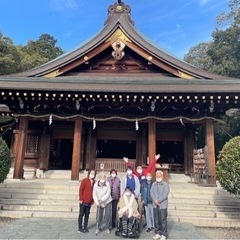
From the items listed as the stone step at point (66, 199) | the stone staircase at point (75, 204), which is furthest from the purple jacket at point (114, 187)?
the stone step at point (66, 199)

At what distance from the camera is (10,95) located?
33.4 ft

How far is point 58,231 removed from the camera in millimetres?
5758

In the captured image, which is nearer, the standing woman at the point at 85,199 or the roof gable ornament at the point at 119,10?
the standing woman at the point at 85,199

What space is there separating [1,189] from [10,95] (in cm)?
376

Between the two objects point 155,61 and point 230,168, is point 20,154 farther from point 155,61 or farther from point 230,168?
point 230,168

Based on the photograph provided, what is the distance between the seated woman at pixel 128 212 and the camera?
544 cm

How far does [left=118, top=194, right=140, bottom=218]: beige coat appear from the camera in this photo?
5.43 meters

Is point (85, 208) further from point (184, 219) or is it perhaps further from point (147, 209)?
point (184, 219)

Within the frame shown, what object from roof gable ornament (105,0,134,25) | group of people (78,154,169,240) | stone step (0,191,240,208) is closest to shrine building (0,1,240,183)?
stone step (0,191,240,208)

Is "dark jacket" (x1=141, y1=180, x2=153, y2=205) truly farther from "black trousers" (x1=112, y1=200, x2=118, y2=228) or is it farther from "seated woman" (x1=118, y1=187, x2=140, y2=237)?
"black trousers" (x1=112, y1=200, x2=118, y2=228)

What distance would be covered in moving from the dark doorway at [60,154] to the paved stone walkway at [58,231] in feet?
23.4

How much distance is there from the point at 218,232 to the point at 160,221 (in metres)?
2.02

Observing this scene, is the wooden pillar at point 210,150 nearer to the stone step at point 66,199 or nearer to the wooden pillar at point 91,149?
the stone step at point 66,199

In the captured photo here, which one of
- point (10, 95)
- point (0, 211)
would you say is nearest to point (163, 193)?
point (0, 211)
